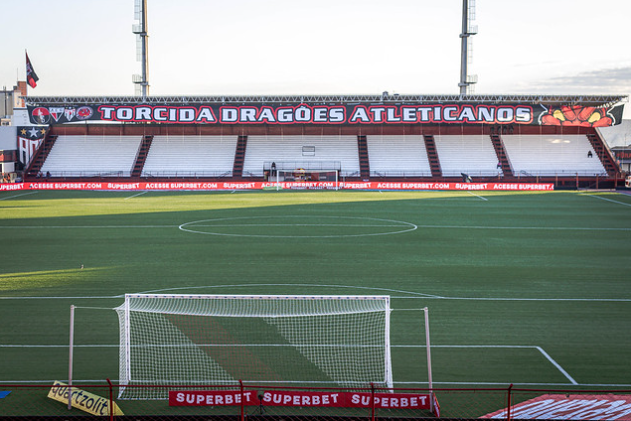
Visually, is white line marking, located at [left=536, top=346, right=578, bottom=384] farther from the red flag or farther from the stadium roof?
the red flag

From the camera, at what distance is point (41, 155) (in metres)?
71.2

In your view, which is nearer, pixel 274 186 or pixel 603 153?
pixel 274 186

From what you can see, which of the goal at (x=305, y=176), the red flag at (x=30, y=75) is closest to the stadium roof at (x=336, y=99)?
the red flag at (x=30, y=75)

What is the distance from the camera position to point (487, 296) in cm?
1941

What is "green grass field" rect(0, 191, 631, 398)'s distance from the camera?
45.7 ft

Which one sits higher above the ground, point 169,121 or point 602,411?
point 169,121

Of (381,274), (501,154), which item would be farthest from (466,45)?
(381,274)

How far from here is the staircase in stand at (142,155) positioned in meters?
69.3

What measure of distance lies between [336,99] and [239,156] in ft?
40.0

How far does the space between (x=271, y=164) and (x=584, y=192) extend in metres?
31.0

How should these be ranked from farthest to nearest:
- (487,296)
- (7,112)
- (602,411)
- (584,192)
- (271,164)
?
(7,112) → (271,164) → (584,192) → (487,296) → (602,411)

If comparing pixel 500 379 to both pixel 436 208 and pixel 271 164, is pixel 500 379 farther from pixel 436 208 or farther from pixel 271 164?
pixel 271 164

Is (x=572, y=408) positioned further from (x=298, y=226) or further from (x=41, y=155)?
(x=41, y=155)

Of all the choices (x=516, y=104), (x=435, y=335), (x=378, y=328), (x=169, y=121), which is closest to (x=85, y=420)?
(x=378, y=328)
